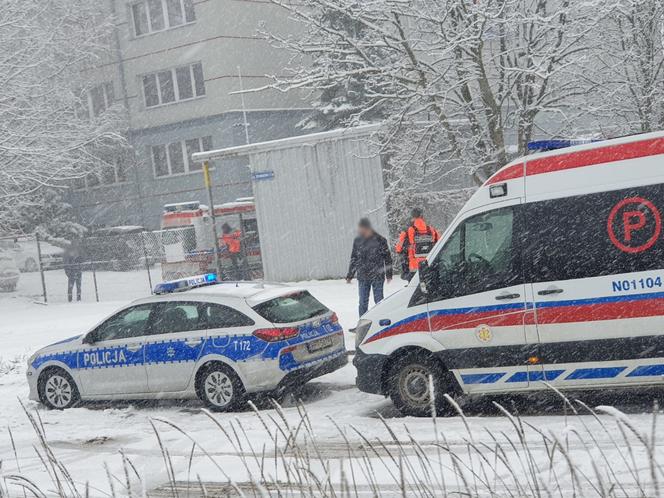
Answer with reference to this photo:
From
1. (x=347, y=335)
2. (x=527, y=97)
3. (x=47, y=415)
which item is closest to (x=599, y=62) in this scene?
(x=527, y=97)

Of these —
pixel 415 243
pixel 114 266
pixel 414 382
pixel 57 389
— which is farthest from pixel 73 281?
pixel 414 382

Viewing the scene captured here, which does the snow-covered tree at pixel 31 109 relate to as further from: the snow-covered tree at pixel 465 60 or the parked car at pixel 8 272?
the snow-covered tree at pixel 465 60

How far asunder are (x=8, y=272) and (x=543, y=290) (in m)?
23.5

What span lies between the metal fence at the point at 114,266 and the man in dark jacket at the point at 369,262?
10.4m

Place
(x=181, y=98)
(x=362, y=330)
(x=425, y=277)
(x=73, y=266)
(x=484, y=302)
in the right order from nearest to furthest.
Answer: (x=484, y=302) → (x=425, y=277) → (x=362, y=330) → (x=73, y=266) → (x=181, y=98)

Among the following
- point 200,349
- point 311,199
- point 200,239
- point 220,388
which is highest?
point 311,199

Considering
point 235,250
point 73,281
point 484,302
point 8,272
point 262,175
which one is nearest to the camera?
point 484,302

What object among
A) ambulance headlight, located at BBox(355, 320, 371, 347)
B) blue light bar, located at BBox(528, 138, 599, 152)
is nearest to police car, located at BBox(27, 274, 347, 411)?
ambulance headlight, located at BBox(355, 320, 371, 347)

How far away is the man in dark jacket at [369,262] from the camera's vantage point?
14.1 meters

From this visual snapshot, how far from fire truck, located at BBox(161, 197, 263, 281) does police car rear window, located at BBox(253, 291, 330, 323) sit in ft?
40.9

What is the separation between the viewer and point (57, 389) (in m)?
11.9

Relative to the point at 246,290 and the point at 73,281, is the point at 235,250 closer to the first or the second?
the point at 73,281

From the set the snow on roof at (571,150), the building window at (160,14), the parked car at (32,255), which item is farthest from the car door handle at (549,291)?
the building window at (160,14)

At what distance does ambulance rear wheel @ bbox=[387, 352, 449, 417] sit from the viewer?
895 centimetres
